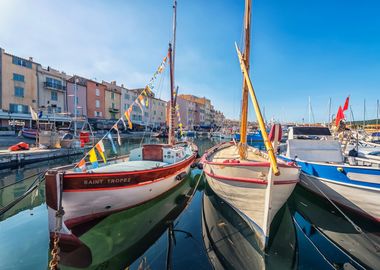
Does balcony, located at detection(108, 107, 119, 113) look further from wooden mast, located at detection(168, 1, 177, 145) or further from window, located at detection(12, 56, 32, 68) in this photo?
wooden mast, located at detection(168, 1, 177, 145)

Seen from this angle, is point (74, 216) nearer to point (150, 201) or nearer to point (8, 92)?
point (150, 201)

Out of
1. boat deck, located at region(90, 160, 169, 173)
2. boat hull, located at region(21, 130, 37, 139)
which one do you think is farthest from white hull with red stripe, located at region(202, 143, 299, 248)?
boat hull, located at region(21, 130, 37, 139)

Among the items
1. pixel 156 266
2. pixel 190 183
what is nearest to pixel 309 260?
pixel 156 266

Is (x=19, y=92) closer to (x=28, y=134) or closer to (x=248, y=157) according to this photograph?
(x=28, y=134)

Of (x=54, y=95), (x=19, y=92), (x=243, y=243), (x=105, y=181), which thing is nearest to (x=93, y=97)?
(x=54, y=95)

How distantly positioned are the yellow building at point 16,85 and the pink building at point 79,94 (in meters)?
6.52

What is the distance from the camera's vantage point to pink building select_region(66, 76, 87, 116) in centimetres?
4278

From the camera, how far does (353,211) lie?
7.59 metres

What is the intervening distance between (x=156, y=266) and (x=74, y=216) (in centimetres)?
332

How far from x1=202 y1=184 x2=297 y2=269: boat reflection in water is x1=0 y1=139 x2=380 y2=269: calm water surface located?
0.03m

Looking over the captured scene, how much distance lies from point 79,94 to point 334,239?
5065cm

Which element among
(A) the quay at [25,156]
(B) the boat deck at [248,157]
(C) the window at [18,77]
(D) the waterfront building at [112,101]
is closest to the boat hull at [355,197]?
(B) the boat deck at [248,157]

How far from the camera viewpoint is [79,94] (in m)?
44.3

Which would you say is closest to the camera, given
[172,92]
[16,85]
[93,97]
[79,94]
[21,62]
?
[172,92]
